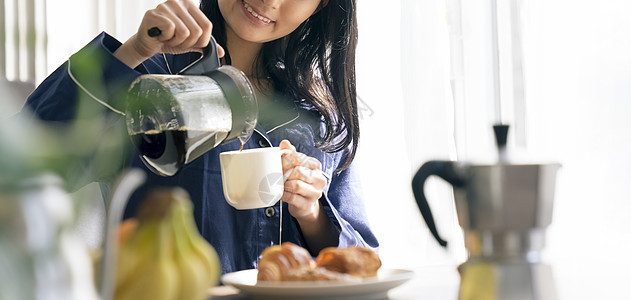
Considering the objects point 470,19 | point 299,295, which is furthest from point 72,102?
point 470,19

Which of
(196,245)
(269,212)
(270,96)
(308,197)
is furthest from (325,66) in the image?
(196,245)

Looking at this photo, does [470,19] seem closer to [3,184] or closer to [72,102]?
[72,102]

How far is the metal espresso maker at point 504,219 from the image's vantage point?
25.0 inches

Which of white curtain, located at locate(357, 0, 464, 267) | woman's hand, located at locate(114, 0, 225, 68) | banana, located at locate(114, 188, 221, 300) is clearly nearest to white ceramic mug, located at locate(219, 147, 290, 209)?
woman's hand, located at locate(114, 0, 225, 68)

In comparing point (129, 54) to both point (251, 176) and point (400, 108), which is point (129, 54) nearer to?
point (251, 176)

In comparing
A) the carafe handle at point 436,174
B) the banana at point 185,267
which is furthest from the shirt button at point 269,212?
the banana at point 185,267

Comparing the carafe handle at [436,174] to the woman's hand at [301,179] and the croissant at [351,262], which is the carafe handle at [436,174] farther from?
the woman's hand at [301,179]

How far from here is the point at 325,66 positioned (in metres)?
1.75

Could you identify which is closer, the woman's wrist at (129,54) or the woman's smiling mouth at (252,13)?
the woman's wrist at (129,54)

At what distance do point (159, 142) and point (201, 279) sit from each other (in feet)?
1.39

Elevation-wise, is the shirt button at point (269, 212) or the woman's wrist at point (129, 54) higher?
the woman's wrist at point (129, 54)

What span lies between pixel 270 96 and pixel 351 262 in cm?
98

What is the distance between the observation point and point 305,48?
1759 millimetres

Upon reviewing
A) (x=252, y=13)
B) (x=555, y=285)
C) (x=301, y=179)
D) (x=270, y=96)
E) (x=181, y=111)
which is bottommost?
(x=555, y=285)
